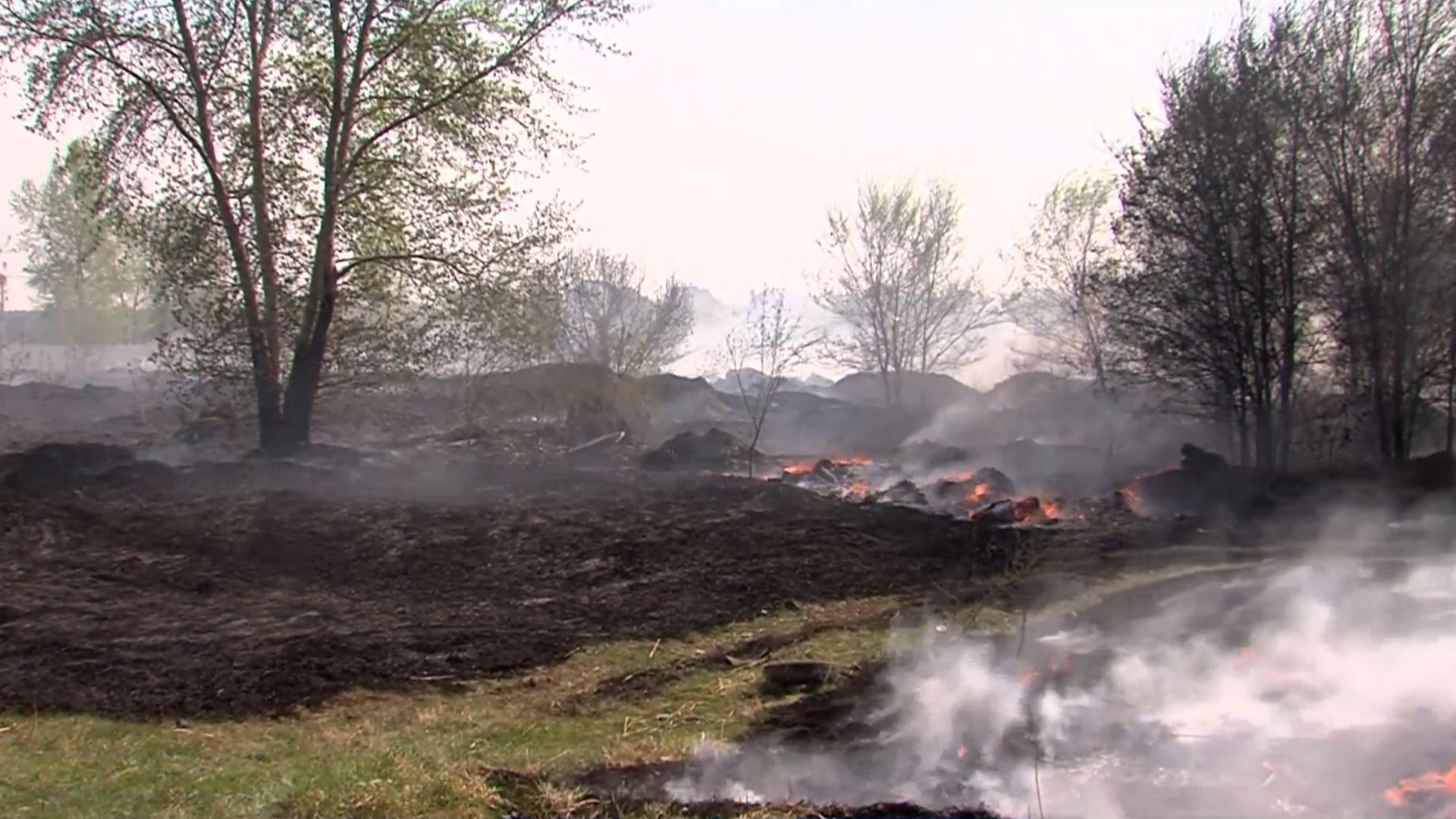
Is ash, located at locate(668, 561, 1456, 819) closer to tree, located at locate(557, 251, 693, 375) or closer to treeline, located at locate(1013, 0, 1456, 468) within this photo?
treeline, located at locate(1013, 0, 1456, 468)

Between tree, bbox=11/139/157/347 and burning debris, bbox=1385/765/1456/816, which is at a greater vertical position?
tree, bbox=11/139/157/347

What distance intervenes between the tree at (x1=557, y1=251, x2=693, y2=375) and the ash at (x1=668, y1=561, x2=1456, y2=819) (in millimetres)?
24519

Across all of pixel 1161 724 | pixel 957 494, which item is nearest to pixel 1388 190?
pixel 957 494

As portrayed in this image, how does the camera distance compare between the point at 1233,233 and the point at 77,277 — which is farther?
the point at 77,277

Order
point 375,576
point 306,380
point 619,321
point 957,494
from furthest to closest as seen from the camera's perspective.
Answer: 1. point 619,321
2. point 957,494
3. point 306,380
4. point 375,576

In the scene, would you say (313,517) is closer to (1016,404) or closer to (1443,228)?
(1443,228)

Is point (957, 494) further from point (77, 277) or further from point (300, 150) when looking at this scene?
point (77, 277)

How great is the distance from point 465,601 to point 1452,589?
9092 mm

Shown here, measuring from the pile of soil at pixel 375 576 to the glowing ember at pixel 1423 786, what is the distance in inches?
230

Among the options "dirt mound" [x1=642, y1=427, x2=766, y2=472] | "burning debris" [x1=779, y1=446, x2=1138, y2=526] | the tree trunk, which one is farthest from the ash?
"dirt mound" [x1=642, y1=427, x2=766, y2=472]

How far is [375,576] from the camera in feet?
40.4

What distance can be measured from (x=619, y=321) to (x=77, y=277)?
1194 inches

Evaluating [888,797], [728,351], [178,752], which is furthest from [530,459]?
[888,797]

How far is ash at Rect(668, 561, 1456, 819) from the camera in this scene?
5.29 metres
